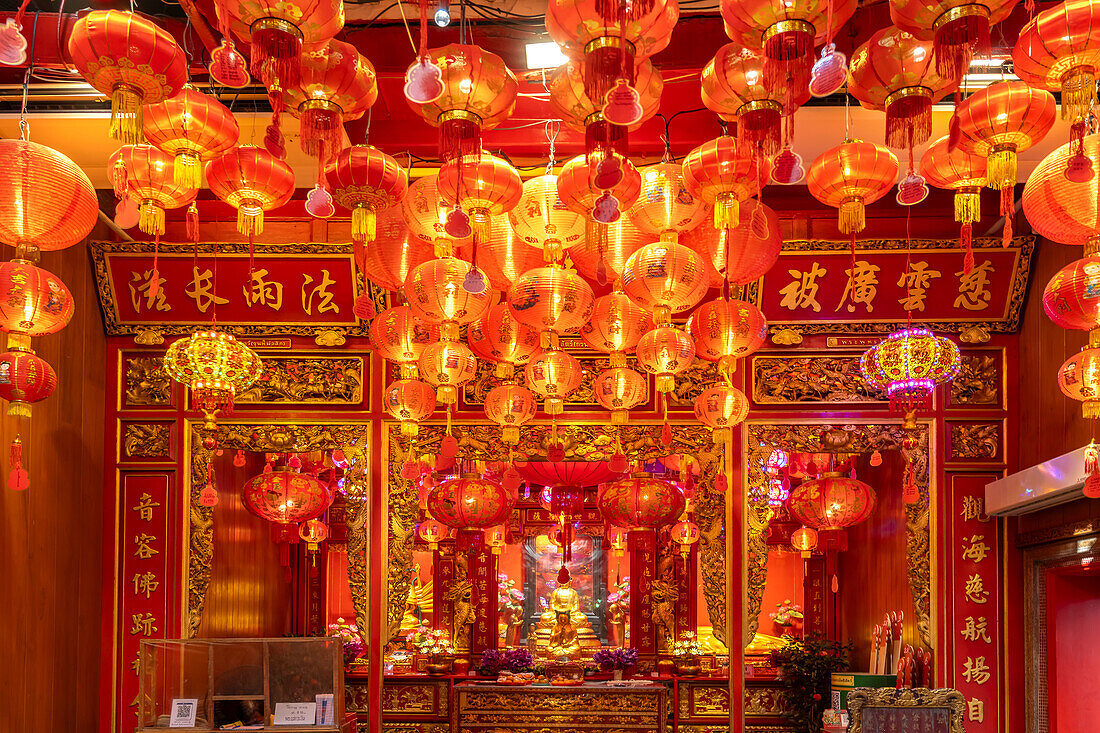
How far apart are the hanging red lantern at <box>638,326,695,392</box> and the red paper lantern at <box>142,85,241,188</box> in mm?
1714

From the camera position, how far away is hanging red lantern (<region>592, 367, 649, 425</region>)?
14.6ft

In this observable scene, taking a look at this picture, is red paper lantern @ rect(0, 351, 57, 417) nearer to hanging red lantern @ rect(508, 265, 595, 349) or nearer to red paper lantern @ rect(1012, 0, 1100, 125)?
hanging red lantern @ rect(508, 265, 595, 349)

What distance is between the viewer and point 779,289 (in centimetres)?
564

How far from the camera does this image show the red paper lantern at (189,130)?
281 cm

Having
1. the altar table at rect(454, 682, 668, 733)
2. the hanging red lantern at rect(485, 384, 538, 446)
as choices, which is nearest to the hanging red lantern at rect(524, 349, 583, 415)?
the hanging red lantern at rect(485, 384, 538, 446)

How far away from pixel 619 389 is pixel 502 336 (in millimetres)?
587

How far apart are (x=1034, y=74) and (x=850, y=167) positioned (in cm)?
77

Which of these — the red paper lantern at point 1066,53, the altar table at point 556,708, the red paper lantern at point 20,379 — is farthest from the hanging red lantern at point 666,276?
the altar table at point 556,708

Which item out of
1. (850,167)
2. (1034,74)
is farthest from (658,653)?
(1034,74)

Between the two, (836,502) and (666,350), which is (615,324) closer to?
(666,350)

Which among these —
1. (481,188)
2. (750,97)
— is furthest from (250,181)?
(750,97)

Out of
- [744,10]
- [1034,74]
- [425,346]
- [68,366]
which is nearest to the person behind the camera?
[744,10]

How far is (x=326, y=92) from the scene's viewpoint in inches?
102

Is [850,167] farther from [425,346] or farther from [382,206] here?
[425,346]
